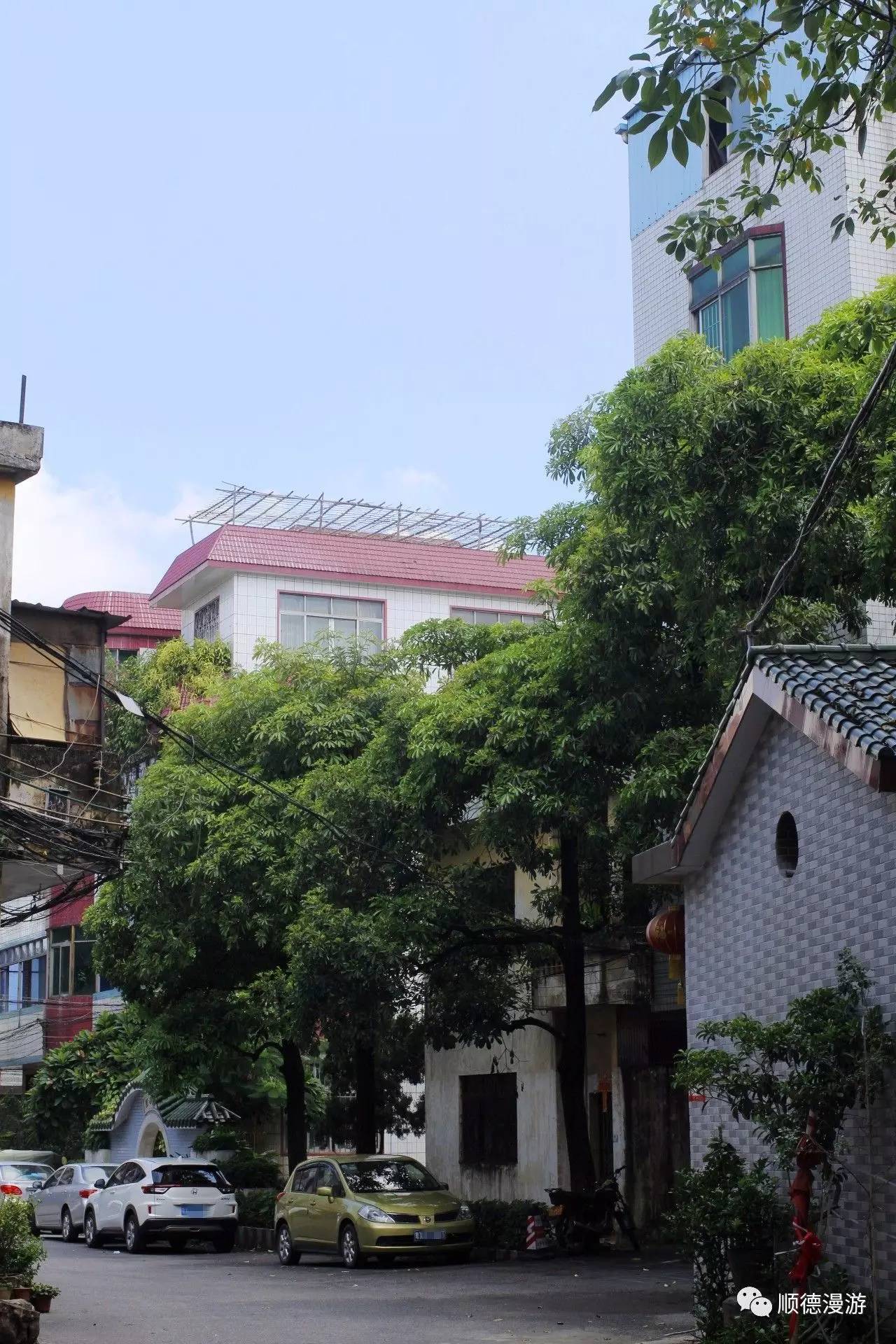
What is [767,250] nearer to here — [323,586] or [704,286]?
[704,286]

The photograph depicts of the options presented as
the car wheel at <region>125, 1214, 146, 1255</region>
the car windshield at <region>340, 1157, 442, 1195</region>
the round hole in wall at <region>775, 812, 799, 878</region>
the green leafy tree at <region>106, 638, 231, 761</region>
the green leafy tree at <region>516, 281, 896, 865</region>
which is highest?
the green leafy tree at <region>106, 638, 231, 761</region>

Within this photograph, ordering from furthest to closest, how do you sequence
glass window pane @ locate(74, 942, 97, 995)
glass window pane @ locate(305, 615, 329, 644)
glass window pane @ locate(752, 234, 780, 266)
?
glass window pane @ locate(74, 942, 97, 995), glass window pane @ locate(305, 615, 329, 644), glass window pane @ locate(752, 234, 780, 266)

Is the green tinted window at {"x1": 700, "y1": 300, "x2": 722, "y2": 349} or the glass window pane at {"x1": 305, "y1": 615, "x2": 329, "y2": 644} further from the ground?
the green tinted window at {"x1": 700, "y1": 300, "x2": 722, "y2": 349}

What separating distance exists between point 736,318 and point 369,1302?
1499 cm

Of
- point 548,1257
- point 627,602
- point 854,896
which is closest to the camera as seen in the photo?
point 854,896

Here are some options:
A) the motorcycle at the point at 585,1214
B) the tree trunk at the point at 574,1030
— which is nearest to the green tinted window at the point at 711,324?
the tree trunk at the point at 574,1030

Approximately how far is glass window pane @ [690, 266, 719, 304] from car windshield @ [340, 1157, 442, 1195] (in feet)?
45.0

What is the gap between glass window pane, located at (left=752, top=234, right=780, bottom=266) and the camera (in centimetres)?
2408

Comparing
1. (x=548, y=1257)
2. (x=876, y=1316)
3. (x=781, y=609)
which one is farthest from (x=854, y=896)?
(x=548, y=1257)

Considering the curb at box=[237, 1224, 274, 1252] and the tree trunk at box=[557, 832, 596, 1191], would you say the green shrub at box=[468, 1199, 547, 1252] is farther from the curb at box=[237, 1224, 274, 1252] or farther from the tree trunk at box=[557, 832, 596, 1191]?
the curb at box=[237, 1224, 274, 1252]

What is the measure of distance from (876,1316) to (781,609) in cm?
759

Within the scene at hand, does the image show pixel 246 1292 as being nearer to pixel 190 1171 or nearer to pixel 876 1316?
pixel 190 1171

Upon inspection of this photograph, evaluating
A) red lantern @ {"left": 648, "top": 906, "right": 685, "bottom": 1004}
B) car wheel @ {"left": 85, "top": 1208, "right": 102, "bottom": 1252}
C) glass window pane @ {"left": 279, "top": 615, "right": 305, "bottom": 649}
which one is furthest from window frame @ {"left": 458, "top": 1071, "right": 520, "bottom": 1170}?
glass window pane @ {"left": 279, "top": 615, "right": 305, "bottom": 649}

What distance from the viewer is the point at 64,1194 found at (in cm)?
3005
